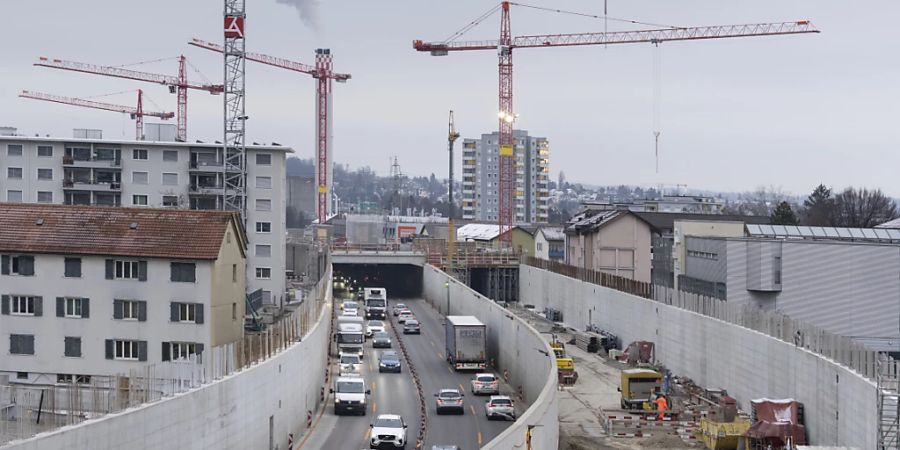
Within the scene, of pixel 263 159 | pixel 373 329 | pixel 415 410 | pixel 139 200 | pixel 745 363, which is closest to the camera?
pixel 745 363

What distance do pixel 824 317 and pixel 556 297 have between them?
1343 inches

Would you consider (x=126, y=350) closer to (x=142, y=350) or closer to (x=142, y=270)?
(x=142, y=350)

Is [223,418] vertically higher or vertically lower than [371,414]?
higher

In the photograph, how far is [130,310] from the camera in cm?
A: 4572

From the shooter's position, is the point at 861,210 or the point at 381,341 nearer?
the point at 381,341

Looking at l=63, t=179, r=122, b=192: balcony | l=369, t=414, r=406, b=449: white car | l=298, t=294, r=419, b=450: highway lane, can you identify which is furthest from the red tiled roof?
l=63, t=179, r=122, b=192: balcony

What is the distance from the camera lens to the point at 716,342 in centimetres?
5275

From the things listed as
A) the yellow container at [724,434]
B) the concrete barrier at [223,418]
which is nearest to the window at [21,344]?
the concrete barrier at [223,418]

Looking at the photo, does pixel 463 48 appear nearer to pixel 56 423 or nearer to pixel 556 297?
pixel 556 297

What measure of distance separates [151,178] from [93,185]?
534 centimetres

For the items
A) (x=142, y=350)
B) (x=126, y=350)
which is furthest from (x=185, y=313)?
(x=126, y=350)

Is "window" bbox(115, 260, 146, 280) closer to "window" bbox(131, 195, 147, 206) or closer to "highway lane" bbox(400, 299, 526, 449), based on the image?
"highway lane" bbox(400, 299, 526, 449)

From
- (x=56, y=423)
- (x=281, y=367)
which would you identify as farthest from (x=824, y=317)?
(x=56, y=423)

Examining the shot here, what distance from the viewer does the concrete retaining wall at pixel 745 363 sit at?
3631cm
